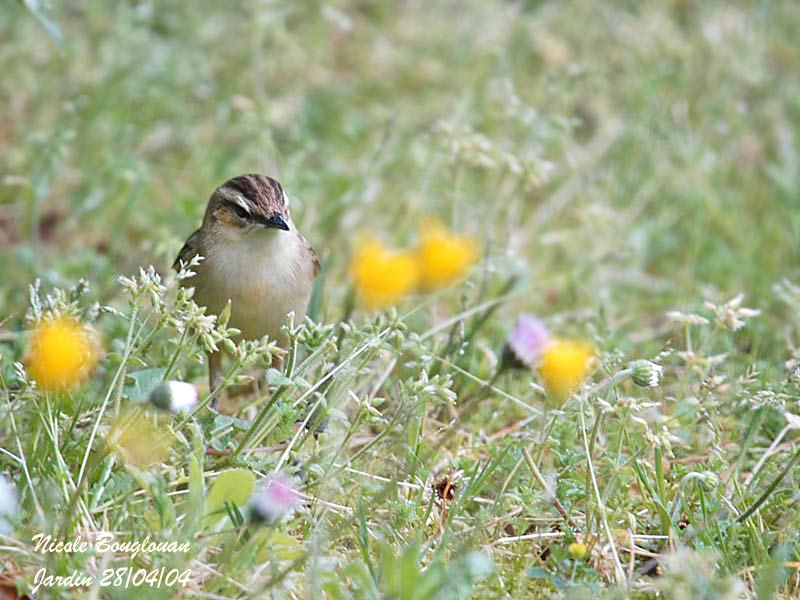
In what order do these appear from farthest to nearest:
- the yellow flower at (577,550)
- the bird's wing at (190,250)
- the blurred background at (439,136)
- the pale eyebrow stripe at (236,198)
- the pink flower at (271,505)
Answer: the blurred background at (439,136)
the bird's wing at (190,250)
the pale eyebrow stripe at (236,198)
the yellow flower at (577,550)
the pink flower at (271,505)

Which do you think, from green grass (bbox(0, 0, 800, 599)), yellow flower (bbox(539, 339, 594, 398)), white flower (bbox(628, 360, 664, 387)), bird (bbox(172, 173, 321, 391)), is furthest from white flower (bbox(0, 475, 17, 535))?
white flower (bbox(628, 360, 664, 387))

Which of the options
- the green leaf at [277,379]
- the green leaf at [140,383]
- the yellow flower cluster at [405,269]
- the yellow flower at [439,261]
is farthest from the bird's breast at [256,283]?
the yellow flower at [439,261]

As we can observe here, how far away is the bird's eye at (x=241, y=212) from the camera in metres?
4.82

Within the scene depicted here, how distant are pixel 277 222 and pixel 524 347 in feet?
4.73

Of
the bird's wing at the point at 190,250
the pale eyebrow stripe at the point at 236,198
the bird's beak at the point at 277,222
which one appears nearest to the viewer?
the bird's beak at the point at 277,222

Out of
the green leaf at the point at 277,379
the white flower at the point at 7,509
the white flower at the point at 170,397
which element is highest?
the white flower at the point at 170,397

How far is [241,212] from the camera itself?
4.86 m

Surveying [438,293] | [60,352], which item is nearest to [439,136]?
[438,293]

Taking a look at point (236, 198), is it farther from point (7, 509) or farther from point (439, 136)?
point (439, 136)

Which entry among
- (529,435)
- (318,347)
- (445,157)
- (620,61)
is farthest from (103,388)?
(620,61)

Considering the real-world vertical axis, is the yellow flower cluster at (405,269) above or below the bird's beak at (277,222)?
above

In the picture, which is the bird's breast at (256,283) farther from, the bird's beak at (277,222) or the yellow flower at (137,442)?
the yellow flower at (137,442)

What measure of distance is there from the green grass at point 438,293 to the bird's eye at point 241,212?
58cm

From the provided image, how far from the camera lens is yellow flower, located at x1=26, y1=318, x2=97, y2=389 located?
11.6ft
